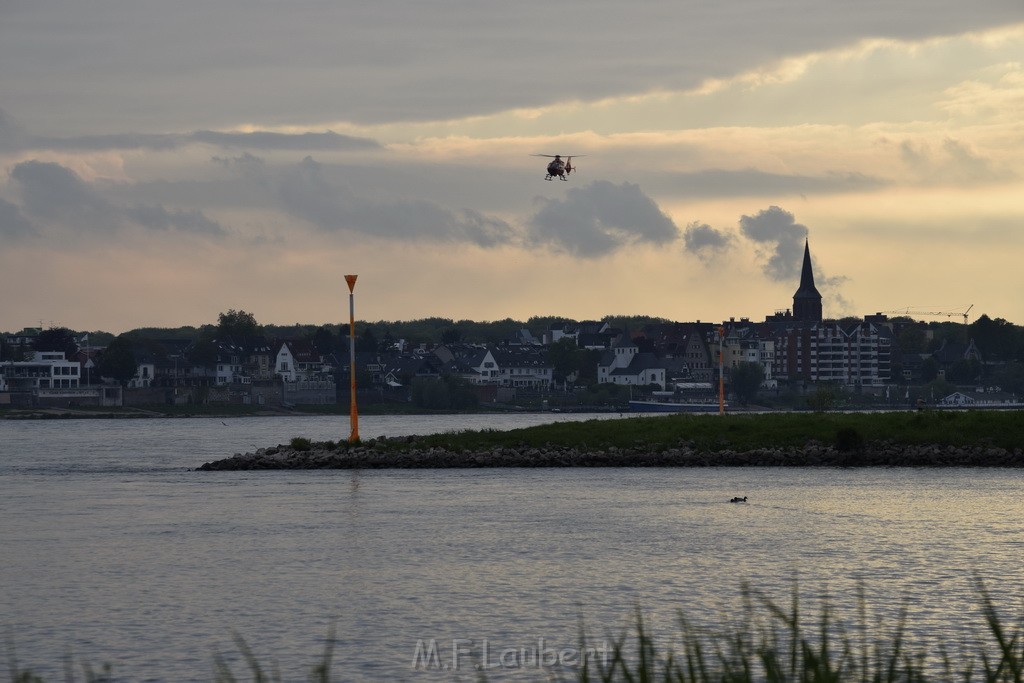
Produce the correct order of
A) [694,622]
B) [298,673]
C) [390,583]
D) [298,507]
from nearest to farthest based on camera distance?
[298,673] < [694,622] < [390,583] < [298,507]

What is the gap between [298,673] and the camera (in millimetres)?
22953

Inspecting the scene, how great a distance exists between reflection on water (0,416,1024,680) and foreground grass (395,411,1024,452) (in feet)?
25.9

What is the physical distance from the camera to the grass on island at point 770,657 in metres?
10.2

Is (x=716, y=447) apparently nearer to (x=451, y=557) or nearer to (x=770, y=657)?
(x=451, y=557)

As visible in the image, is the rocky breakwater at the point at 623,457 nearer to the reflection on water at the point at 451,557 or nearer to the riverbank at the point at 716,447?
the riverbank at the point at 716,447

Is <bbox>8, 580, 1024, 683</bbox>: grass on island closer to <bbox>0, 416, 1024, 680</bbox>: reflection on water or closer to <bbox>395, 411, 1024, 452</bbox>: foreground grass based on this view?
<bbox>0, 416, 1024, 680</bbox>: reflection on water

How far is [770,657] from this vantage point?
32.7 ft

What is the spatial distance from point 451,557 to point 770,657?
27.5 metres

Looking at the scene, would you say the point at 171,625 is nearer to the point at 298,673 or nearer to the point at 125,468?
the point at 298,673

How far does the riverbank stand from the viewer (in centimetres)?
7356

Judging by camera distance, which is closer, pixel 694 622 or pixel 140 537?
Answer: pixel 694 622

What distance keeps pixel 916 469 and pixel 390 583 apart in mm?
42884

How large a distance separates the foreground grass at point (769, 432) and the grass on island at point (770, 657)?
160 feet

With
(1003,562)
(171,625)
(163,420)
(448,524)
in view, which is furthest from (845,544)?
(163,420)
